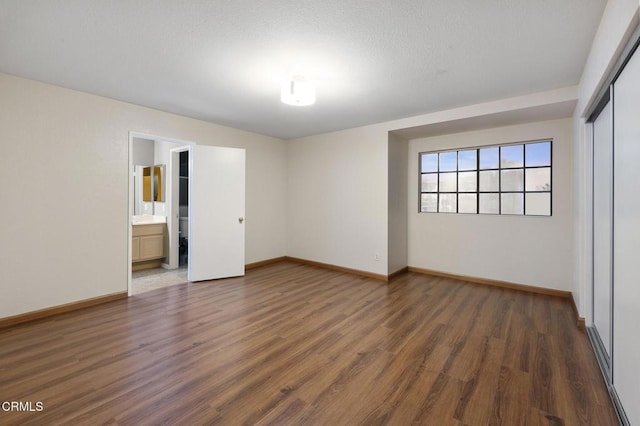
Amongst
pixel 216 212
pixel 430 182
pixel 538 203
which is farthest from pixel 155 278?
pixel 538 203

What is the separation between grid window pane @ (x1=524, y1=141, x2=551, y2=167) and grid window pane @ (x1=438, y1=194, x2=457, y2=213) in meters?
1.11

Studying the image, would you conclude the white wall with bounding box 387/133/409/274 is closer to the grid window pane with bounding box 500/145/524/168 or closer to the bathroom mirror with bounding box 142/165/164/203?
the grid window pane with bounding box 500/145/524/168

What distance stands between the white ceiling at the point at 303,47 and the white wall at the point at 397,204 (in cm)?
131

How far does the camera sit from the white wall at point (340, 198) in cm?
467

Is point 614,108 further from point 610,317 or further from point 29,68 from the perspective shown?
point 29,68

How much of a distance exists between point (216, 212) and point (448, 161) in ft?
12.9

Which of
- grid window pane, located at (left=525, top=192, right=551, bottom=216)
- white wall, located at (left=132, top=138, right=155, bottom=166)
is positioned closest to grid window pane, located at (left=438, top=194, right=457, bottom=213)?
grid window pane, located at (left=525, top=192, right=551, bottom=216)

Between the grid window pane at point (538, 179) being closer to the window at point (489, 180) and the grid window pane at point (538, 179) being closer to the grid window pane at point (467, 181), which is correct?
the window at point (489, 180)

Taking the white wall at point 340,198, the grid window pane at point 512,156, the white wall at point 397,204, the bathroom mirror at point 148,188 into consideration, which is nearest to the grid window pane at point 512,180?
the grid window pane at point 512,156

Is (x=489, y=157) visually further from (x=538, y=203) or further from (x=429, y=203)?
(x=429, y=203)

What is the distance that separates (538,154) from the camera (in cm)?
394

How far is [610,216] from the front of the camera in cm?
202

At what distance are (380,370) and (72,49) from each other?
11.9ft

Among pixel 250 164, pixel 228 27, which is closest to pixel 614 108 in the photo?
pixel 228 27
